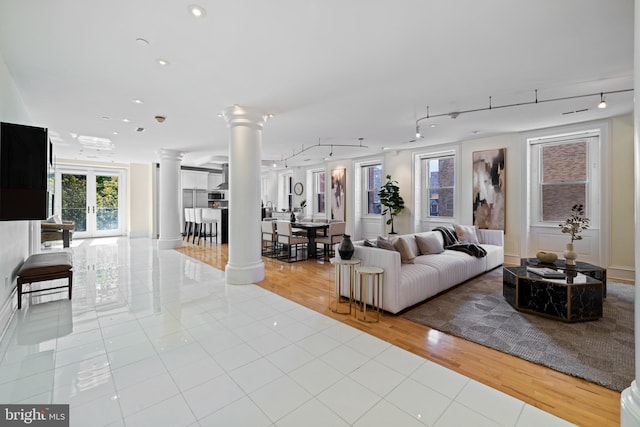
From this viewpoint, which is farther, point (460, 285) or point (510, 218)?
point (510, 218)

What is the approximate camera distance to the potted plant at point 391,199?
293 inches

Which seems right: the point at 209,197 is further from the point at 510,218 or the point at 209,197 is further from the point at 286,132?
the point at 510,218

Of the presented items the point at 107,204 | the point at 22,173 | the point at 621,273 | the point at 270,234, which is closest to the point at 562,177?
the point at 621,273

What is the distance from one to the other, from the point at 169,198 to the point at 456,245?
23.9 ft

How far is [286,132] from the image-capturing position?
19.1 ft

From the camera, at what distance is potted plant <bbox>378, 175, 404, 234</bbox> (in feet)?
24.4

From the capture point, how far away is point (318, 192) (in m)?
10.4

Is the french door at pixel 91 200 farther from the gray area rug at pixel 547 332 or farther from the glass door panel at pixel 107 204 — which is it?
the gray area rug at pixel 547 332

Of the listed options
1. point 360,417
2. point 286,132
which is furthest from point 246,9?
point 286,132

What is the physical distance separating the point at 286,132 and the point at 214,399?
493 cm

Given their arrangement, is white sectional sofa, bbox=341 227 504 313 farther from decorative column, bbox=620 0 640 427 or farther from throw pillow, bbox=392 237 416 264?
decorative column, bbox=620 0 640 427

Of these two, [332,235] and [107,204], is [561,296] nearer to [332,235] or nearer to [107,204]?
[332,235]

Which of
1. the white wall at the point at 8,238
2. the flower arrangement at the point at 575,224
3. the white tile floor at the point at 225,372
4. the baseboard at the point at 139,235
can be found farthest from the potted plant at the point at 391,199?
the baseboard at the point at 139,235

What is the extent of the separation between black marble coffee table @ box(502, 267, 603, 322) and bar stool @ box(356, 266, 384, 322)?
1696mm
